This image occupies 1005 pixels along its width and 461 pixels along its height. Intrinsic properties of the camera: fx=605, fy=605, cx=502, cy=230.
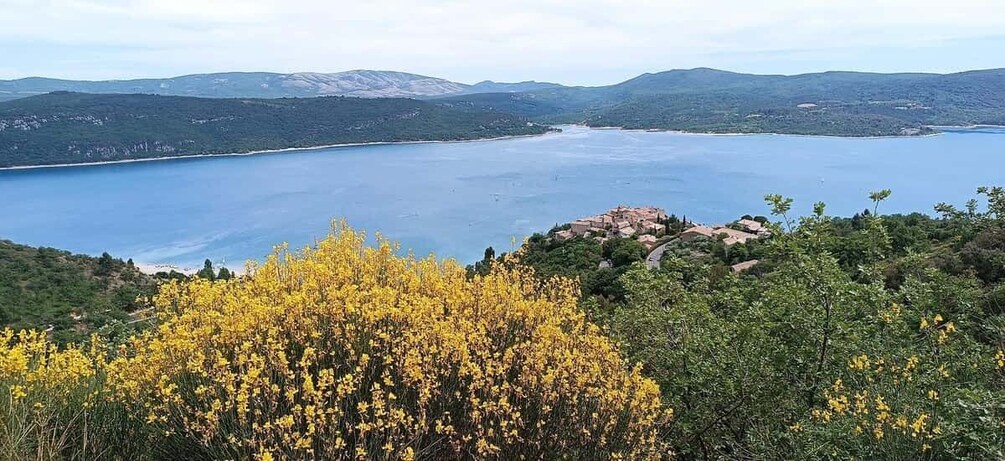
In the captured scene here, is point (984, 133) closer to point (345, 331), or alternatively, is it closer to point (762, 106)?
point (762, 106)

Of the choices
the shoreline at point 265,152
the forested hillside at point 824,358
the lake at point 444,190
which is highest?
the forested hillside at point 824,358

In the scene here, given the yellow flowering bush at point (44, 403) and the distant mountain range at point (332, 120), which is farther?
the distant mountain range at point (332, 120)

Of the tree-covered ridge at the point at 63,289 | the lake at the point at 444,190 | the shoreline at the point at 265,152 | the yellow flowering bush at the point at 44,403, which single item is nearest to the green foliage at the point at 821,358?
the yellow flowering bush at the point at 44,403

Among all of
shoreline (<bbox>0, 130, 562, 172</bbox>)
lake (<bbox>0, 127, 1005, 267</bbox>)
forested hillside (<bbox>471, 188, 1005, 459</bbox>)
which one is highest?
forested hillside (<bbox>471, 188, 1005, 459</bbox>)

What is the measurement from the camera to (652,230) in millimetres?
47531

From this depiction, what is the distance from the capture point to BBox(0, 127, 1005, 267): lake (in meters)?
65.4

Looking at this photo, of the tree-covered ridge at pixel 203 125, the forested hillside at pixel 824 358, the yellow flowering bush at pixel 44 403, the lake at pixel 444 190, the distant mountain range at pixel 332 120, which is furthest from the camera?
the distant mountain range at pixel 332 120

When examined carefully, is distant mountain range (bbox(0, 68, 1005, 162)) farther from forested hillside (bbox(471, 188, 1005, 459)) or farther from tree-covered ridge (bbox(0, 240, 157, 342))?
forested hillside (bbox(471, 188, 1005, 459))

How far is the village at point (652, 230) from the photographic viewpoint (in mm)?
40750

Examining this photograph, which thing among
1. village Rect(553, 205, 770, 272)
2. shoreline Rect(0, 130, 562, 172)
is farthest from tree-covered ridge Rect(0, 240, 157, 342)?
shoreline Rect(0, 130, 562, 172)

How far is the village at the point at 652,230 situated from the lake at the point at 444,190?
360 inches

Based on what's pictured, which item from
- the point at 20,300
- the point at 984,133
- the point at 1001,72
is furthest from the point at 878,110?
the point at 20,300

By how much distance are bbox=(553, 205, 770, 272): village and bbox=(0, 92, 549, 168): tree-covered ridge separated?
362 ft

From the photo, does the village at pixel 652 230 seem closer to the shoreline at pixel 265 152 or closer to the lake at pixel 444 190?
the lake at pixel 444 190
